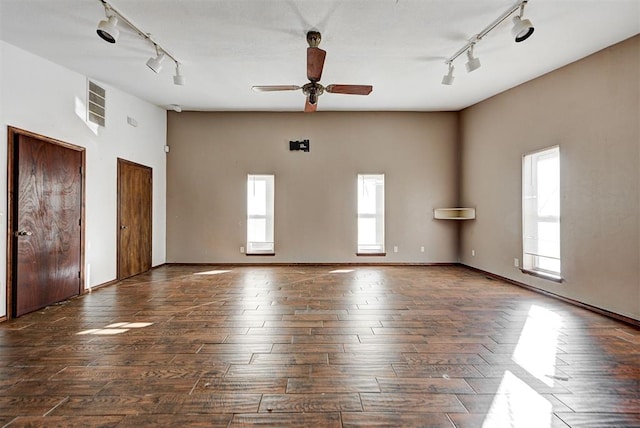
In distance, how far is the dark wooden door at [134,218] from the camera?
5324 millimetres

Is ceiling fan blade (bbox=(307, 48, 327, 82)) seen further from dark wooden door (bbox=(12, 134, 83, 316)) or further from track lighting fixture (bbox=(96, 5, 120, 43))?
dark wooden door (bbox=(12, 134, 83, 316))

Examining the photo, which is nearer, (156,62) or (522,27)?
(522,27)

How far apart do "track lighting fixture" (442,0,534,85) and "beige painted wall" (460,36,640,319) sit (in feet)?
4.49

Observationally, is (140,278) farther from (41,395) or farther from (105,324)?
(41,395)

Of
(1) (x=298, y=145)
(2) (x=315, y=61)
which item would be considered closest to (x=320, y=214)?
(1) (x=298, y=145)

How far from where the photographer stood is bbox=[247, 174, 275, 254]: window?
6684 mm

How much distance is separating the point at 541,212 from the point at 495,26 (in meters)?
2.82

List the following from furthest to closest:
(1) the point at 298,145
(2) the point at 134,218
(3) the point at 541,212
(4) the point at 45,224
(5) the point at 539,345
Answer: (1) the point at 298,145 → (2) the point at 134,218 → (3) the point at 541,212 → (4) the point at 45,224 → (5) the point at 539,345

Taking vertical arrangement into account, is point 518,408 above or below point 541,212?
below

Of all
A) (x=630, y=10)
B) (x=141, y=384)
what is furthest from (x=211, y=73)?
(x=630, y=10)

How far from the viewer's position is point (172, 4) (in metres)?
2.99

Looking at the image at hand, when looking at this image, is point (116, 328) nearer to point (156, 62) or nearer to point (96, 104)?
point (156, 62)

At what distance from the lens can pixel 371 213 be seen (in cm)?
674

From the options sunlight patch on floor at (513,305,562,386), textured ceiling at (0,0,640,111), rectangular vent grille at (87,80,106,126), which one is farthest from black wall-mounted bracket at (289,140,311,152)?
sunlight patch on floor at (513,305,562,386)
